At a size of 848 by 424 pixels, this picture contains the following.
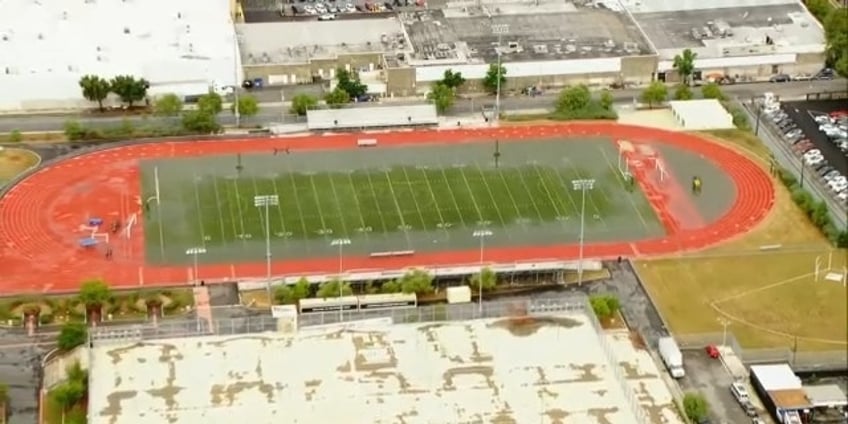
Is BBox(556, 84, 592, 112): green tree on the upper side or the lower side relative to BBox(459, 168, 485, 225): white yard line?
upper

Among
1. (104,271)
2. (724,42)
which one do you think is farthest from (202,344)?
(724,42)

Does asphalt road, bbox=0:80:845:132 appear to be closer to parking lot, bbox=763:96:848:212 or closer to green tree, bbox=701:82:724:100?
green tree, bbox=701:82:724:100

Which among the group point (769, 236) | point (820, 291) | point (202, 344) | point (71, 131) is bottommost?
point (820, 291)

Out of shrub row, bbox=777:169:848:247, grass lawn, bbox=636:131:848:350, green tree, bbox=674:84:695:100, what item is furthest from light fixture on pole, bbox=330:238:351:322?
green tree, bbox=674:84:695:100

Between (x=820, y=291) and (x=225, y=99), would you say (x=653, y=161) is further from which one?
(x=820, y=291)

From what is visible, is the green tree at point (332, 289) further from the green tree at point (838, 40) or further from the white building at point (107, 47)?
the green tree at point (838, 40)

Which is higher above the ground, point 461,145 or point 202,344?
point 461,145

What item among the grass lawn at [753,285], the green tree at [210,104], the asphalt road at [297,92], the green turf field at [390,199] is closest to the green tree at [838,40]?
the asphalt road at [297,92]
